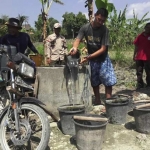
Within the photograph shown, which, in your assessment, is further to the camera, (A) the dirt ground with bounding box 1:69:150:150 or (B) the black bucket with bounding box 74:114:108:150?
(A) the dirt ground with bounding box 1:69:150:150

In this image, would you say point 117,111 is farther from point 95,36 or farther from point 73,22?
point 73,22

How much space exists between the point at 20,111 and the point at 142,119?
70.7 inches

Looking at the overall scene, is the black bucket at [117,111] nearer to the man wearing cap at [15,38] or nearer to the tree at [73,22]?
the man wearing cap at [15,38]

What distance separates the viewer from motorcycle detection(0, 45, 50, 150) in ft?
9.68

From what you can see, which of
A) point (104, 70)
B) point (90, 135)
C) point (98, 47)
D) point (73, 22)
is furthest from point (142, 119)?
point (73, 22)

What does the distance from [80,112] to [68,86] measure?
0.85 metres

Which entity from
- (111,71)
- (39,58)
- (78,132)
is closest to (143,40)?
(111,71)

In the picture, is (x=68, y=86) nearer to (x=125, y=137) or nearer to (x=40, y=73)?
(x=40, y=73)

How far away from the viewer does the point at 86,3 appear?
8.93m

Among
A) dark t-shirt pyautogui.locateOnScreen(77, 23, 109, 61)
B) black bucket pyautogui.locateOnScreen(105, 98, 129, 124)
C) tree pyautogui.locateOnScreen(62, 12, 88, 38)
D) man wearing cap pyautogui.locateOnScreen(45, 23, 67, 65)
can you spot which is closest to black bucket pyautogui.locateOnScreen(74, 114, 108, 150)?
black bucket pyautogui.locateOnScreen(105, 98, 129, 124)

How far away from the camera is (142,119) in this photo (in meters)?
3.74

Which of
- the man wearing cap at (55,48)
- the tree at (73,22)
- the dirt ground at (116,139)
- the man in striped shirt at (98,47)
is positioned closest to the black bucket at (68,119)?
the dirt ground at (116,139)

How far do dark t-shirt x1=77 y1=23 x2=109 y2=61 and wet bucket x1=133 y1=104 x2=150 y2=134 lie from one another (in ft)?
4.20

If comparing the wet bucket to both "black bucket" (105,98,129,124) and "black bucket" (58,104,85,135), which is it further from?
"black bucket" (58,104,85,135)
